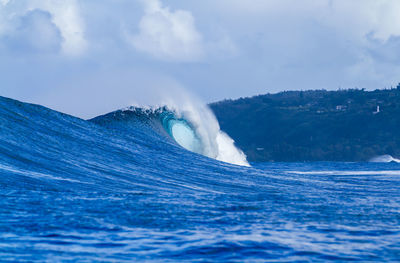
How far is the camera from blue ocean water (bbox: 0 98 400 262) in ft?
21.8

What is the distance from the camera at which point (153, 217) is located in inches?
353

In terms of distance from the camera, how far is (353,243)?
7.36 m

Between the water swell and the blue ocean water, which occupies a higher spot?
the water swell

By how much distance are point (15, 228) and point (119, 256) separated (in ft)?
6.12

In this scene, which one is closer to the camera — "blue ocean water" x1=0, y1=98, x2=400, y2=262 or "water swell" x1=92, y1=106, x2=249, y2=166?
"blue ocean water" x1=0, y1=98, x2=400, y2=262

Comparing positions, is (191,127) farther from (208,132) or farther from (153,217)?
(153,217)

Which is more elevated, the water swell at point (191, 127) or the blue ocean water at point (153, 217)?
the water swell at point (191, 127)

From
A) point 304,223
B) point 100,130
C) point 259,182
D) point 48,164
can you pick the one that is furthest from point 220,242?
point 100,130

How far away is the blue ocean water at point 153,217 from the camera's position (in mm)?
6633

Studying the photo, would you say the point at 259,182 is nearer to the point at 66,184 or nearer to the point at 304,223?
the point at 66,184

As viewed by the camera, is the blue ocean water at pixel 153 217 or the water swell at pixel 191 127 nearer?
the blue ocean water at pixel 153 217

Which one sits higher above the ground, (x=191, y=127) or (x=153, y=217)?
(x=191, y=127)

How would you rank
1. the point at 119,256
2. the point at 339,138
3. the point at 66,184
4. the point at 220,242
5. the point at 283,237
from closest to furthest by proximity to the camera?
1. the point at 119,256
2. the point at 220,242
3. the point at 283,237
4. the point at 66,184
5. the point at 339,138

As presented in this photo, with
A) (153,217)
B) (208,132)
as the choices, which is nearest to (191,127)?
(208,132)
